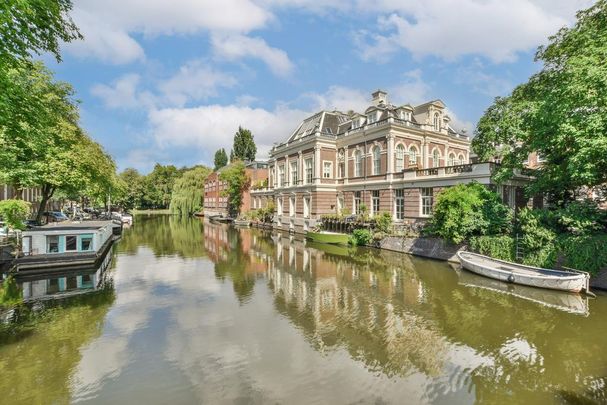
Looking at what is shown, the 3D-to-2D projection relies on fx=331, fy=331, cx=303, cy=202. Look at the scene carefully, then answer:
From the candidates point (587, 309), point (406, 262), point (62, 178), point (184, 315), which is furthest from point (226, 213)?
point (587, 309)

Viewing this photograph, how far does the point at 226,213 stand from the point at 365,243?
38.4 metres

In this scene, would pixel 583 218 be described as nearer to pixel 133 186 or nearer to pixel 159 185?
pixel 133 186

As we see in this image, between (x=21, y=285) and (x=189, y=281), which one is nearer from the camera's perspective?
(x=21, y=285)

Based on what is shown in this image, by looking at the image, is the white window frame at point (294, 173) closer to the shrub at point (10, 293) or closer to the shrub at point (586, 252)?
the shrub at point (10, 293)

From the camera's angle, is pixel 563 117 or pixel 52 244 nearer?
pixel 563 117

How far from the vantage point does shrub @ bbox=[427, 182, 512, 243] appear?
1894 cm

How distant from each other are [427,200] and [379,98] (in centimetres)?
1386

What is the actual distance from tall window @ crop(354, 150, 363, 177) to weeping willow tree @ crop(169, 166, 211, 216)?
51092 millimetres

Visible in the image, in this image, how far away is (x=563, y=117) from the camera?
14.1m

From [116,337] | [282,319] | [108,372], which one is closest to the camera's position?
[108,372]

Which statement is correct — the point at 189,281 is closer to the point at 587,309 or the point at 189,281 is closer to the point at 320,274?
the point at 320,274

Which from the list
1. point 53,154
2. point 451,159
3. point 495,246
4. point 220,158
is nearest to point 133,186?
point 220,158

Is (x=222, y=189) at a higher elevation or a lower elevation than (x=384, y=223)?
higher

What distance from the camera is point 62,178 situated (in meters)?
23.8
